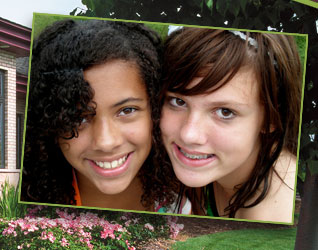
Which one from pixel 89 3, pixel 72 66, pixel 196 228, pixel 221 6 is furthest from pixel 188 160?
pixel 196 228

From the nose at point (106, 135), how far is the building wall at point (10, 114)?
1.25 meters

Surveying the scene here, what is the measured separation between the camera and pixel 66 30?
3.52 m

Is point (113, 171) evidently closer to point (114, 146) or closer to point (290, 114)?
point (114, 146)

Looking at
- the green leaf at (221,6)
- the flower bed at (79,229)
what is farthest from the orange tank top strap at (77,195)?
the green leaf at (221,6)

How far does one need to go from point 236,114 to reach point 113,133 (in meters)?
0.96

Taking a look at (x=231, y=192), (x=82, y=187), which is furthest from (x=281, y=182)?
(x=82, y=187)

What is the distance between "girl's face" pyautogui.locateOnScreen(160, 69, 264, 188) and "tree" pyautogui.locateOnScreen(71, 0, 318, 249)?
2.67 feet

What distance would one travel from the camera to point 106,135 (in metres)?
3.55

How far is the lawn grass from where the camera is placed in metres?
5.14

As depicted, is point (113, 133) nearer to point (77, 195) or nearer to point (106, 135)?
point (106, 135)

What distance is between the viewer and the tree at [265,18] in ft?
13.3

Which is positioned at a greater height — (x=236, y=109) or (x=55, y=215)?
(x=236, y=109)

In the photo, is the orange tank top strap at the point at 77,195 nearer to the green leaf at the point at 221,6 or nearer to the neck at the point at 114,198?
the neck at the point at 114,198

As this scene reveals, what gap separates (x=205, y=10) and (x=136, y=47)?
122cm
